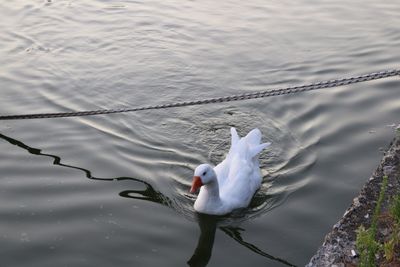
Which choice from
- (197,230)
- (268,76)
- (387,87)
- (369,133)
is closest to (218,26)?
(268,76)

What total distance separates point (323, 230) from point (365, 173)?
126 cm

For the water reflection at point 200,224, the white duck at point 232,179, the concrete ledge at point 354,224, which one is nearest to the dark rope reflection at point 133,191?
the water reflection at point 200,224

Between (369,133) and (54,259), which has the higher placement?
(369,133)

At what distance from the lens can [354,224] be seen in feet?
16.1

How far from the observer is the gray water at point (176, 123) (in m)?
5.80

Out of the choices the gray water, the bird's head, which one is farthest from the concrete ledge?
the bird's head

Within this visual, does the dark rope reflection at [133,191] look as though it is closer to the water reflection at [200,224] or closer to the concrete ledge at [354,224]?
the water reflection at [200,224]

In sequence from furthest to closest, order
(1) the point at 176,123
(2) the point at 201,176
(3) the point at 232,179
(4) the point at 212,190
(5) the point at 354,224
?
(1) the point at 176,123, (3) the point at 232,179, (4) the point at 212,190, (2) the point at 201,176, (5) the point at 354,224

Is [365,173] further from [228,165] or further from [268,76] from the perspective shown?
[268,76]

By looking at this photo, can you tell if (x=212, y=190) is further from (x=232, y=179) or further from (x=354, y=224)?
(x=354, y=224)

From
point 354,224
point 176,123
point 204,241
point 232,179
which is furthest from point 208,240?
point 176,123

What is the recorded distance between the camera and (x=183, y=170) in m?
7.01

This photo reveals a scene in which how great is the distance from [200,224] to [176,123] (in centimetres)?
220

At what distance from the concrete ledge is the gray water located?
0.68 metres
